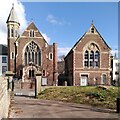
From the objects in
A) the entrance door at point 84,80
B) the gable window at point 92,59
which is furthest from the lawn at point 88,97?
the gable window at point 92,59

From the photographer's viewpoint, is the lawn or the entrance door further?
the entrance door

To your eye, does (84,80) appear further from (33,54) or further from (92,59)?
(33,54)

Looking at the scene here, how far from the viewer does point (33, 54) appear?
5103 cm

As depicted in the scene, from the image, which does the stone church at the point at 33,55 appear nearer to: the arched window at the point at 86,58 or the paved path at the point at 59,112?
the arched window at the point at 86,58

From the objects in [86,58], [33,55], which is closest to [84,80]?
[86,58]

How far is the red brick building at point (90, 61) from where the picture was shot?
4678cm

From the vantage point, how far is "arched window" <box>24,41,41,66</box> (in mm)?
50781

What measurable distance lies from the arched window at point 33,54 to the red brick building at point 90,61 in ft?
A: 25.7

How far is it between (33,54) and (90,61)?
12.4 metres

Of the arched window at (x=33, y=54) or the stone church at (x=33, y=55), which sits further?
the arched window at (x=33, y=54)

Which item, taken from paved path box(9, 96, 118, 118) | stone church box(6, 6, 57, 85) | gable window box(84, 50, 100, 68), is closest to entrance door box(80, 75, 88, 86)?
gable window box(84, 50, 100, 68)

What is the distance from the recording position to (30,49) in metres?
50.9

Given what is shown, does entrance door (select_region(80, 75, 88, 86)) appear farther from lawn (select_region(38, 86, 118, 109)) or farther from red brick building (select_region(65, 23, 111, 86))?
lawn (select_region(38, 86, 118, 109))

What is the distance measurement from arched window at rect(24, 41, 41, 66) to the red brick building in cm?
783
